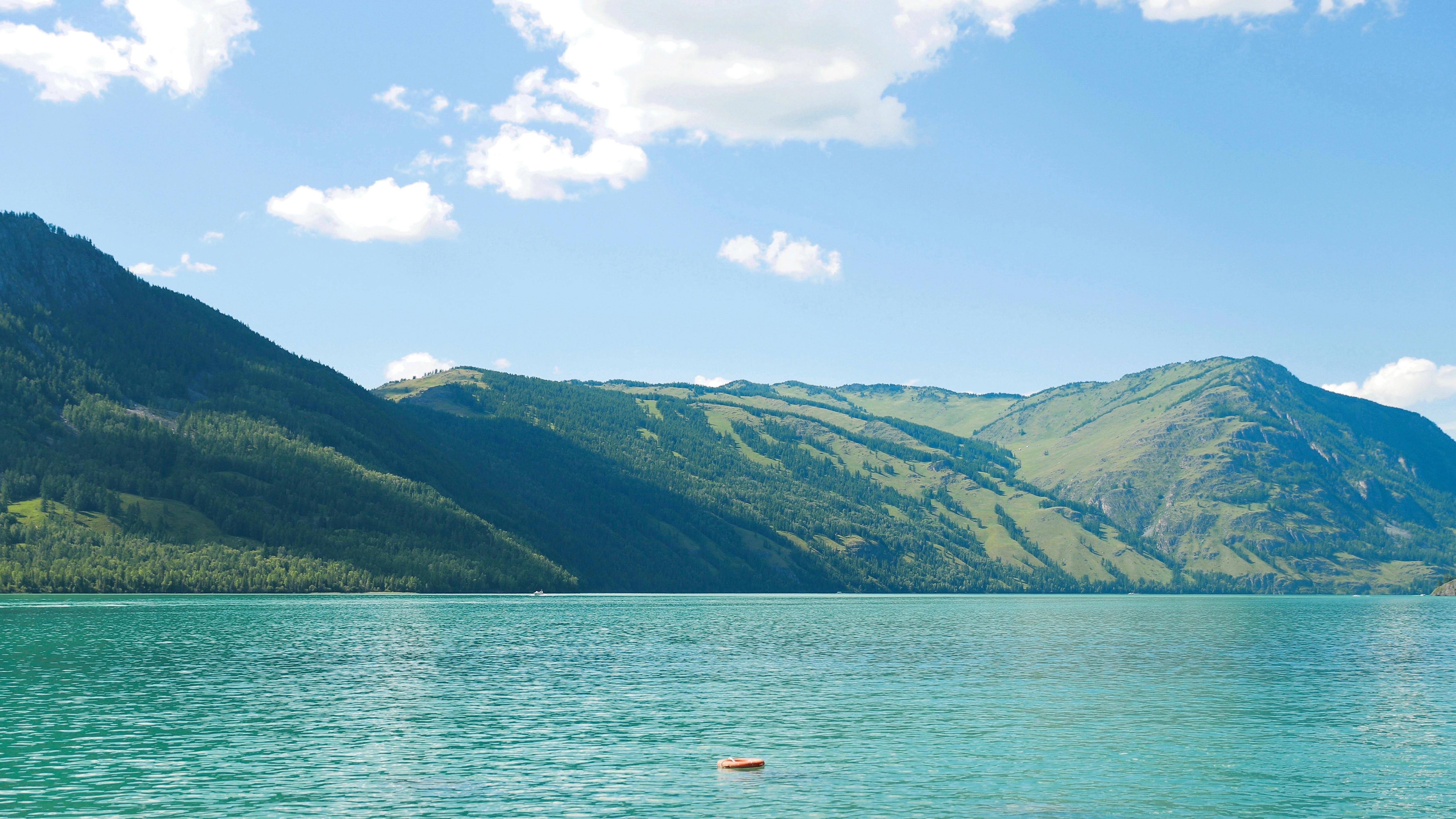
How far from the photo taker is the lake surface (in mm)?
54406

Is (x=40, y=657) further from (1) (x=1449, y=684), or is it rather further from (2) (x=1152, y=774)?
(1) (x=1449, y=684)

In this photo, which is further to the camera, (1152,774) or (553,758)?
(553,758)

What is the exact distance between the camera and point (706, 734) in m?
76.2

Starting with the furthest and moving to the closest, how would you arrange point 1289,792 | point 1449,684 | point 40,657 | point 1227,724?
point 40,657
point 1449,684
point 1227,724
point 1289,792

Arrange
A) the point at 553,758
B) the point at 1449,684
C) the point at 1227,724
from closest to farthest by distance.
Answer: the point at 553,758
the point at 1227,724
the point at 1449,684

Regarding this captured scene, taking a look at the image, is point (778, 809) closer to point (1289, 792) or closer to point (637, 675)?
point (1289, 792)

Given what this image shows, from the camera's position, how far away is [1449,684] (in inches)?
4449

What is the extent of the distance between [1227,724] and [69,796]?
248 ft

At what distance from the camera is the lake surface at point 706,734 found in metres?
54.4

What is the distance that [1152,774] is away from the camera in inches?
2430

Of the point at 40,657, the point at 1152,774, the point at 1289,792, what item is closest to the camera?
the point at 1289,792

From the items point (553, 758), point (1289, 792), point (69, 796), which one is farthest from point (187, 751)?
point (1289, 792)

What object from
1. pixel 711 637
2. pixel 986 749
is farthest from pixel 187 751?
pixel 711 637

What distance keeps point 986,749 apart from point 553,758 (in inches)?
1081
